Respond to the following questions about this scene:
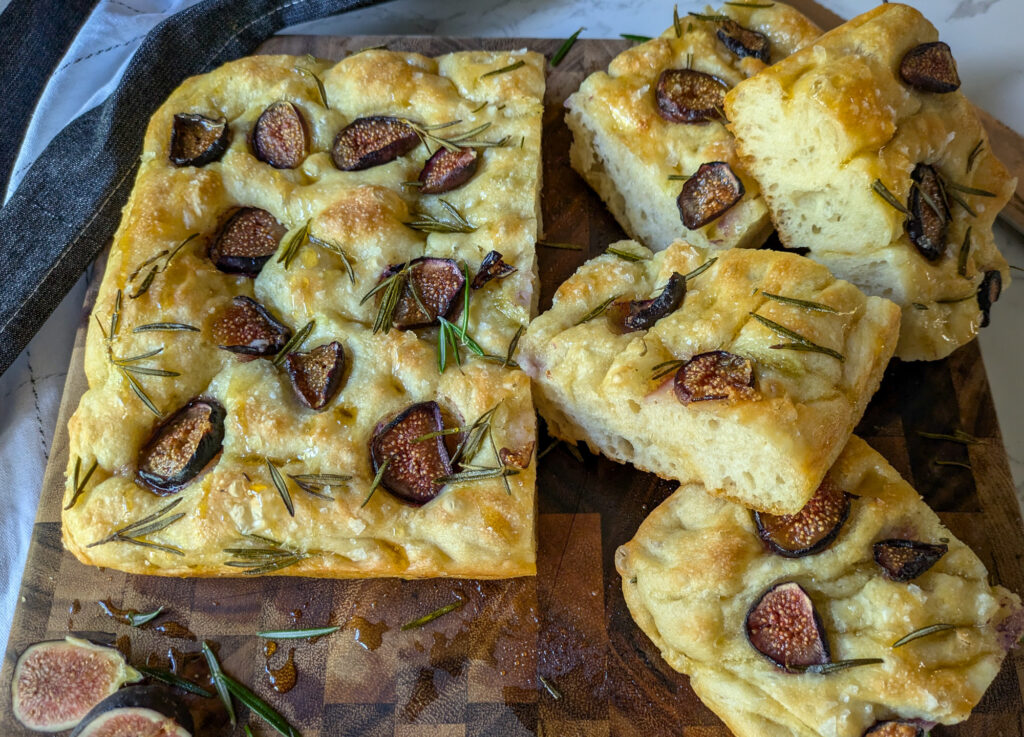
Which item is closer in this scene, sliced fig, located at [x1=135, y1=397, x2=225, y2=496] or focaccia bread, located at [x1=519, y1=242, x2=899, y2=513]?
focaccia bread, located at [x1=519, y1=242, x2=899, y2=513]

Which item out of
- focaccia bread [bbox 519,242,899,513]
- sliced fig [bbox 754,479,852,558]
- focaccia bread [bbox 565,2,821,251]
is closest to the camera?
focaccia bread [bbox 519,242,899,513]

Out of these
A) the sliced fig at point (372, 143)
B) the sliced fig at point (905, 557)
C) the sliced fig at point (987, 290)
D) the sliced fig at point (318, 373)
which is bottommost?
the sliced fig at point (905, 557)

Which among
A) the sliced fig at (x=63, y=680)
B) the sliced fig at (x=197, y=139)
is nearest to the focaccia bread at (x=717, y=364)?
the sliced fig at (x=197, y=139)

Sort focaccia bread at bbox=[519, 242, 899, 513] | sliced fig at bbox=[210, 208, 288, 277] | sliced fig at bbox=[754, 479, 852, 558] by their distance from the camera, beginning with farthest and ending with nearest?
sliced fig at bbox=[210, 208, 288, 277] < sliced fig at bbox=[754, 479, 852, 558] < focaccia bread at bbox=[519, 242, 899, 513]

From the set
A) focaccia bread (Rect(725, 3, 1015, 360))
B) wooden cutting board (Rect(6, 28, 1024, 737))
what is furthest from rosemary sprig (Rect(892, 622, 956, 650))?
focaccia bread (Rect(725, 3, 1015, 360))

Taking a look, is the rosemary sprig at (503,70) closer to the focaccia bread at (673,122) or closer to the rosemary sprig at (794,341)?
the focaccia bread at (673,122)

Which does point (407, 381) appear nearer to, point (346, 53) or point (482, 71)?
point (482, 71)

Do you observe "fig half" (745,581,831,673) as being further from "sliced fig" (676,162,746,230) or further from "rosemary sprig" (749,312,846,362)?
"sliced fig" (676,162,746,230)
